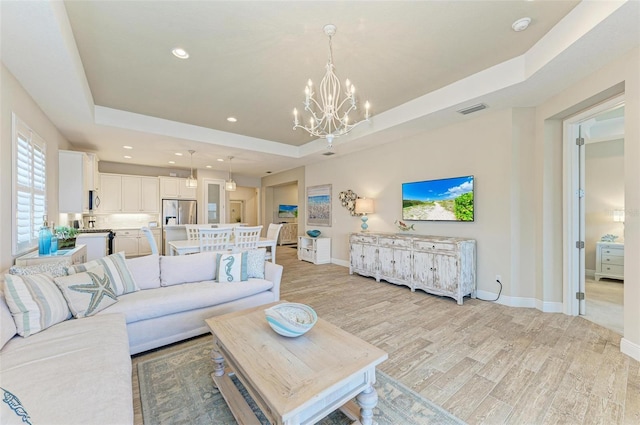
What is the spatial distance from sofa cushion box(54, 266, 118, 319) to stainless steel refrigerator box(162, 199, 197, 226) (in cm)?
539

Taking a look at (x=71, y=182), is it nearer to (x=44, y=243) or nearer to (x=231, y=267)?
(x=44, y=243)

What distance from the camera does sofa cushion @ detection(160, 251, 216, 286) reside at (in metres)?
2.94

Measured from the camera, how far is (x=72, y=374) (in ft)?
4.33

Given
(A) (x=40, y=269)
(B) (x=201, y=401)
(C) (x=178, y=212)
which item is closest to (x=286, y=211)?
(C) (x=178, y=212)

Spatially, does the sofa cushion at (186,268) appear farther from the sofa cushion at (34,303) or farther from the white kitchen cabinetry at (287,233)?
the white kitchen cabinetry at (287,233)

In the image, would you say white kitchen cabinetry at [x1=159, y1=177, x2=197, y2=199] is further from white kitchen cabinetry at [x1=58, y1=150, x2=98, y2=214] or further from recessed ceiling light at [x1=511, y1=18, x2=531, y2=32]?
recessed ceiling light at [x1=511, y1=18, x2=531, y2=32]

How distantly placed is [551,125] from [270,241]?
444cm

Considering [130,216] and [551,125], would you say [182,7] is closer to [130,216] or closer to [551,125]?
[551,125]

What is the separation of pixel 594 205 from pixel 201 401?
268 inches

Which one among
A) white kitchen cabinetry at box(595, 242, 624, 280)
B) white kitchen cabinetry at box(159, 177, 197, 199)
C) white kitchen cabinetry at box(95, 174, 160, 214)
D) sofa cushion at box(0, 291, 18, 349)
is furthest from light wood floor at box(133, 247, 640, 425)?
white kitchen cabinetry at box(95, 174, 160, 214)

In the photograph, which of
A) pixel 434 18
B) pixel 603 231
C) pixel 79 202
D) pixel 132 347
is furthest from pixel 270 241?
pixel 603 231

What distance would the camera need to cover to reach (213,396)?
1.83m

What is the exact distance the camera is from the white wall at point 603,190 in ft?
15.4

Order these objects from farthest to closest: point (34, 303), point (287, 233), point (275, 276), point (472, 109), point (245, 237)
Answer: point (287, 233), point (245, 237), point (472, 109), point (275, 276), point (34, 303)
